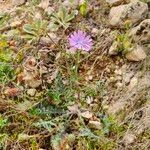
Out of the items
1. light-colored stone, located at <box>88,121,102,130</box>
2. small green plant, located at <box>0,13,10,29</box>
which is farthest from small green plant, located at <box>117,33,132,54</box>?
small green plant, located at <box>0,13,10,29</box>

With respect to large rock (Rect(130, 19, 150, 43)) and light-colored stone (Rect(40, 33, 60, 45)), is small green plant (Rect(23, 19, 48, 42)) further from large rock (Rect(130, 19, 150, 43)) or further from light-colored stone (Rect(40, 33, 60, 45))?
large rock (Rect(130, 19, 150, 43))

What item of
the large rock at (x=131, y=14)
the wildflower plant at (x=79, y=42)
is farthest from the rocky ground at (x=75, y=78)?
the wildflower plant at (x=79, y=42)

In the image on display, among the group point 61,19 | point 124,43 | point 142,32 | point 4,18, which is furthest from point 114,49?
point 4,18

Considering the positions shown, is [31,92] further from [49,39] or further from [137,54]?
[137,54]

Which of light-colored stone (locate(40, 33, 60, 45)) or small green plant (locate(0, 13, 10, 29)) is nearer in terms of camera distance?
light-colored stone (locate(40, 33, 60, 45))

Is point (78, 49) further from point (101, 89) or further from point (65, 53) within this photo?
point (101, 89)

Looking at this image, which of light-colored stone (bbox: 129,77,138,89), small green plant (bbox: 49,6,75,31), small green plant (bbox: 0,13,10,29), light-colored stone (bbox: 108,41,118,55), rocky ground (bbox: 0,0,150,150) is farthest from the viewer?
small green plant (bbox: 0,13,10,29)

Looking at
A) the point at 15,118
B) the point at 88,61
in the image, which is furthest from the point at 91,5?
the point at 15,118
